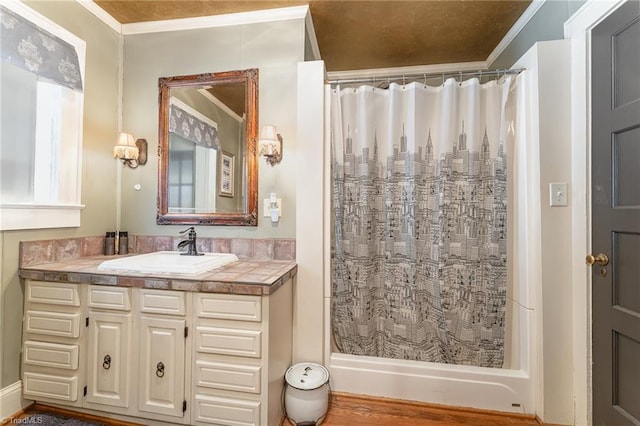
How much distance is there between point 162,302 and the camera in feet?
4.60

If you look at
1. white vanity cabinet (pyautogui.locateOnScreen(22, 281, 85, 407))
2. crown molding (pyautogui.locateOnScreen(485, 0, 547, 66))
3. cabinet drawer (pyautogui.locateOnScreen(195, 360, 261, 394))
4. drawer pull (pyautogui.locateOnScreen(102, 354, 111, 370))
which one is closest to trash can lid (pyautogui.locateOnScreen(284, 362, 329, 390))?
cabinet drawer (pyautogui.locateOnScreen(195, 360, 261, 394))

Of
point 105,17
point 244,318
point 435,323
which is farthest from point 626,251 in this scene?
point 105,17

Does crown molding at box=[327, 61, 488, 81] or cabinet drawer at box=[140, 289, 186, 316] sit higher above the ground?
crown molding at box=[327, 61, 488, 81]

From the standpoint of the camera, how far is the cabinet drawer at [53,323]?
148cm

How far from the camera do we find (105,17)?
200 centimetres

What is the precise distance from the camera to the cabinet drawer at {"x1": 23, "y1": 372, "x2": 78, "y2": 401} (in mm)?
1488

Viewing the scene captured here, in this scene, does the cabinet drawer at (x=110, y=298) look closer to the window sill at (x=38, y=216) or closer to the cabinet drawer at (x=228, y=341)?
the cabinet drawer at (x=228, y=341)

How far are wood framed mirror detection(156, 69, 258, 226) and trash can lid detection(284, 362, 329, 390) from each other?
3.08ft

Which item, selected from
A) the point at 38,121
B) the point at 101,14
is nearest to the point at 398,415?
the point at 38,121

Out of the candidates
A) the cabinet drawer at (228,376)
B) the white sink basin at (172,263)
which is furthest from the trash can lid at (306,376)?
the white sink basin at (172,263)

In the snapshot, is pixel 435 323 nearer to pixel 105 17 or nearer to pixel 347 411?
pixel 347 411

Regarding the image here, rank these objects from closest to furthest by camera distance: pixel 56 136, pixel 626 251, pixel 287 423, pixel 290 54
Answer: pixel 626 251
pixel 287 423
pixel 56 136
pixel 290 54

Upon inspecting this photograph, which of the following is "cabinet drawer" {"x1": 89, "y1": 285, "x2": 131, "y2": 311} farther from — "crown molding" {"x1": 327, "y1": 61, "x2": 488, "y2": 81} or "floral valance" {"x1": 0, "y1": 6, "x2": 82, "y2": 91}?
"crown molding" {"x1": 327, "y1": 61, "x2": 488, "y2": 81}

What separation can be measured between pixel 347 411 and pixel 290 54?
2.25 metres
